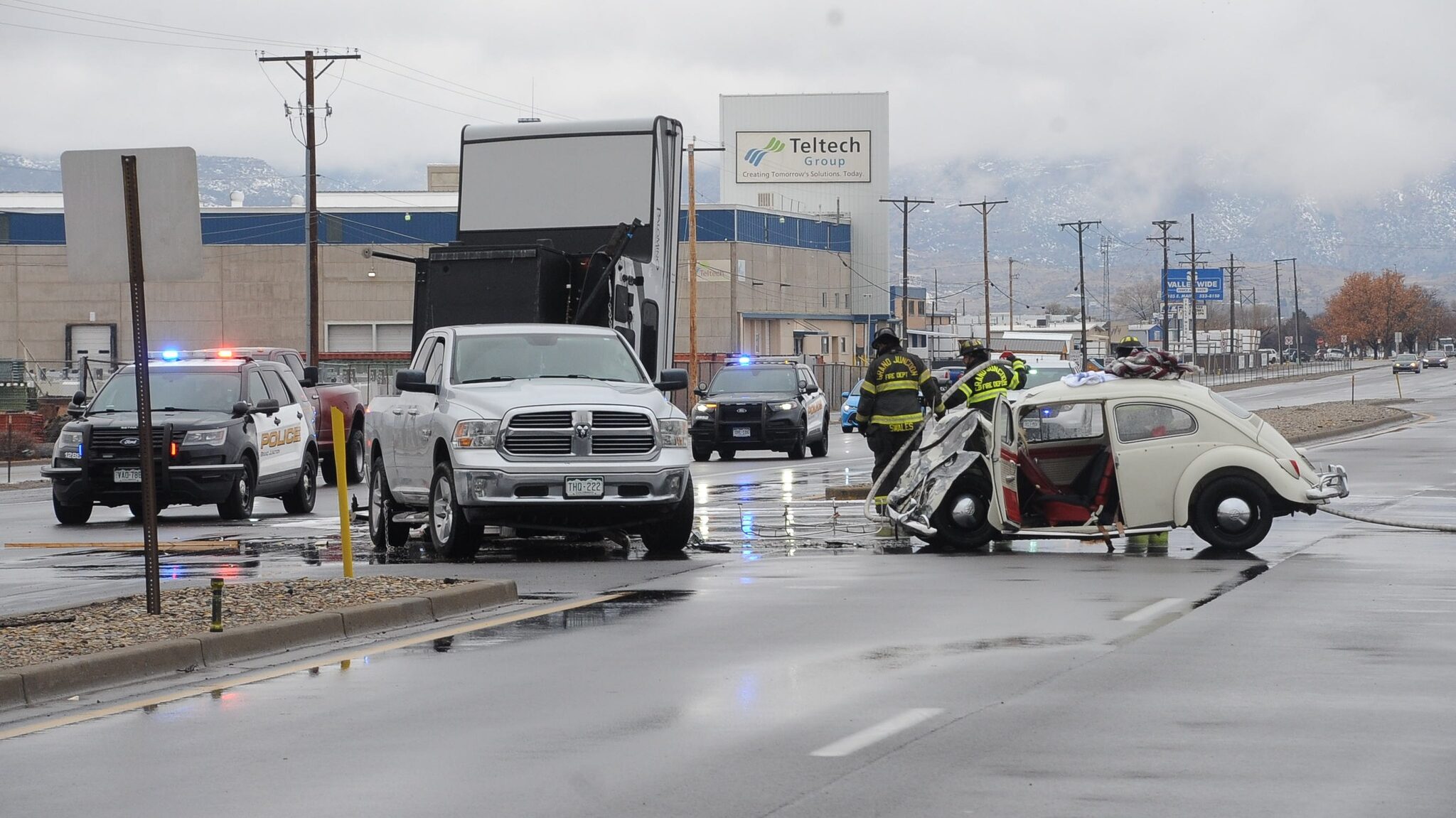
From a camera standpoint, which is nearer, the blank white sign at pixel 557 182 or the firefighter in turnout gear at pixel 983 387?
the firefighter in turnout gear at pixel 983 387

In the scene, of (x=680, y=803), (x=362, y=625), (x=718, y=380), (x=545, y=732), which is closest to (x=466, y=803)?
(x=680, y=803)

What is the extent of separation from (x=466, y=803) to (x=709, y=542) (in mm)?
11196

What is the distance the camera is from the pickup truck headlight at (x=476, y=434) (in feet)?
52.5

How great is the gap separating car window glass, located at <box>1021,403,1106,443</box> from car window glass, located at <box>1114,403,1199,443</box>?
1.44ft

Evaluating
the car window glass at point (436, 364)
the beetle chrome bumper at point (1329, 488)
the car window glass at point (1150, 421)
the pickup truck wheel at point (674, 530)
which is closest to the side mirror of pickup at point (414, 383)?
the car window glass at point (436, 364)

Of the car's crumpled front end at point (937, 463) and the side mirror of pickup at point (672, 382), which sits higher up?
the side mirror of pickup at point (672, 382)

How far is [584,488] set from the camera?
15969 millimetres

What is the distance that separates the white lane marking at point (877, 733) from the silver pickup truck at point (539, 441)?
26.0 feet

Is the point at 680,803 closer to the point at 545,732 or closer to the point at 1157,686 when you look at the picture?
the point at 545,732

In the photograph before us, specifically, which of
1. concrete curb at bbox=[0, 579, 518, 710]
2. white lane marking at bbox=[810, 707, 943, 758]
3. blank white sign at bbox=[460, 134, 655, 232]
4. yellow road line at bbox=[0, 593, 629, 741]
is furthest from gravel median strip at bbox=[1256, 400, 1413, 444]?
white lane marking at bbox=[810, 707, 943, 758]

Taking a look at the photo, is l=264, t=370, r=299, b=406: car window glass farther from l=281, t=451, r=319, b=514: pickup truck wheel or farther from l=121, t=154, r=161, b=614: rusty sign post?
l=121, t=154, r=161, b=614: rusty sign post

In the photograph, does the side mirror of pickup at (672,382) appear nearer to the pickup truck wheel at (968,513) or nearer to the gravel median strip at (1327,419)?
the pickup truck wheel at (968,513)

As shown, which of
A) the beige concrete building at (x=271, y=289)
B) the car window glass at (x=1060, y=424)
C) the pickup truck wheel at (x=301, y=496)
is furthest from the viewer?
the beige concrete building at (x=271, y=289)

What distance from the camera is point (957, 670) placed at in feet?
31.3
